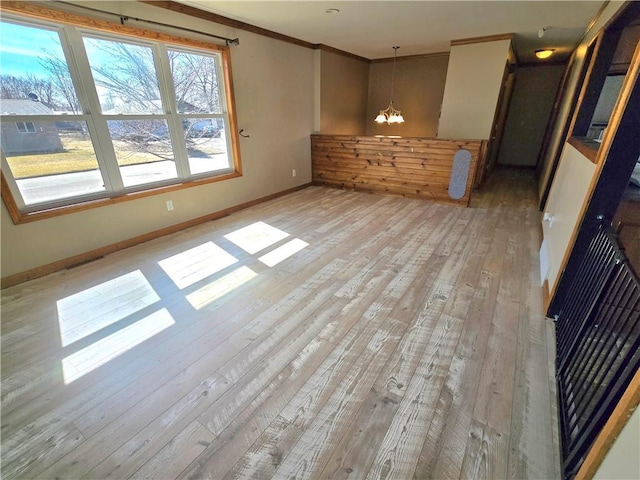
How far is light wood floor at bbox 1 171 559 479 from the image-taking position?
1.22 m

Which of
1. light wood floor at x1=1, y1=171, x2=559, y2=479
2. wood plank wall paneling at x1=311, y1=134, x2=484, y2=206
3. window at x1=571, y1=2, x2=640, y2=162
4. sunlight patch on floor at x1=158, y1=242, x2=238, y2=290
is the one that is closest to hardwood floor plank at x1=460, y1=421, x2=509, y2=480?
light wood floor at x1=1, y1=171, x2=559, y2=479

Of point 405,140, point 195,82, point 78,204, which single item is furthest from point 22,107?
point 405,140

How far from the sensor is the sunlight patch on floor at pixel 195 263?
2572 mm

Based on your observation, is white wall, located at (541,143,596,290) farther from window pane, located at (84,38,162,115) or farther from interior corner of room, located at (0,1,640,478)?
window pane, located at (84,38,162,115)

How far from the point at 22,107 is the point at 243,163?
2.31m

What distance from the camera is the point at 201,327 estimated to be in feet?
6.46

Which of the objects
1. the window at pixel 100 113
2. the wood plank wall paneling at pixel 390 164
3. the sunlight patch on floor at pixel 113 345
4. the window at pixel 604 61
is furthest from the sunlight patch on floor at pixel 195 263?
the window at pixel 604 61

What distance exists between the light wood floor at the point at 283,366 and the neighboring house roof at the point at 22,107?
138 cm

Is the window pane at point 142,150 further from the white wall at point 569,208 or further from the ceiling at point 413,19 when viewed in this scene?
the white wall at point 569,208

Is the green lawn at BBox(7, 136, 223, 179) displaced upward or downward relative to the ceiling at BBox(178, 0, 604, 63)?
downward

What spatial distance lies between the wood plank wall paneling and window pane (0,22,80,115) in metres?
3.70

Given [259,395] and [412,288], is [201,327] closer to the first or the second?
[259,395]

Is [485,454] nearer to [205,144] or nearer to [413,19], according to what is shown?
[205,144]

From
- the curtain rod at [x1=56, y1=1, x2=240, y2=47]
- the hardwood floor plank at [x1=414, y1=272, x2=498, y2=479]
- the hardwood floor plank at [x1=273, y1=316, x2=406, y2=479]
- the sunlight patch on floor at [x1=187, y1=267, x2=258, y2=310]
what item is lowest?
the sunlight patch on floor at [x1=187, y1=267, x2=258, y2=310]
